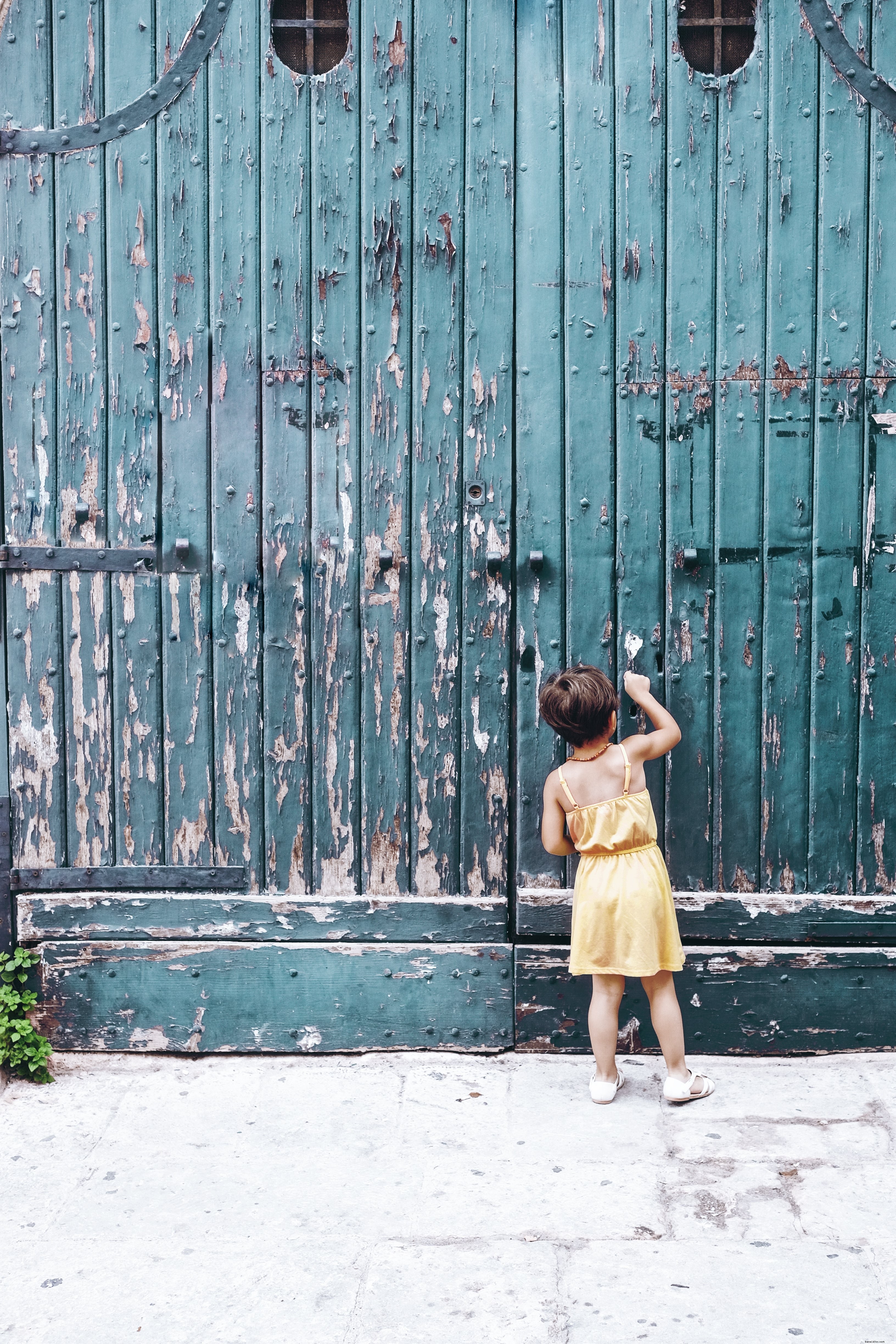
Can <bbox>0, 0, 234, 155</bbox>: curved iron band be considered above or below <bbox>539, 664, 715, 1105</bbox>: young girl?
above

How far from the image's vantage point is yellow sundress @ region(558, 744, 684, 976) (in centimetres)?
307

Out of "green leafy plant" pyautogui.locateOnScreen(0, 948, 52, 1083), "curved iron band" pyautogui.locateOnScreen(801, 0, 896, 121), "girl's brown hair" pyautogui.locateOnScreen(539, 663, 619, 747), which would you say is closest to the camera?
"girl's brown hair" pyautogui.locateOnScreen(539, 663, 619, 747)

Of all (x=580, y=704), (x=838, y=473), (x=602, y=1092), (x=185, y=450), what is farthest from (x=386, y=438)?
(x=602, y=1092)

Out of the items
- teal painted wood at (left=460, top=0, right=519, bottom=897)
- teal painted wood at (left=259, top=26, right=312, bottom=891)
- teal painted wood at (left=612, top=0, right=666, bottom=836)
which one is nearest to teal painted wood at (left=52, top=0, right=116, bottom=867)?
teal painted wood at (left=259, top=26, right=312, bottom=891)

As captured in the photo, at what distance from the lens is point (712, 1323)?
7.40 feet

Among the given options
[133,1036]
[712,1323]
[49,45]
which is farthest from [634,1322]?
[49,45]

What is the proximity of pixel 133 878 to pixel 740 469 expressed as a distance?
6.65 ft

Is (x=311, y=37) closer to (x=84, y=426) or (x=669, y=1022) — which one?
(x=84, y=426)

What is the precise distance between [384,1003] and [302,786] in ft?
2.11

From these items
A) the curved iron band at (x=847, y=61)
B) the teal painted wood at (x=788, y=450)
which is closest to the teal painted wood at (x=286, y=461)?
the teal painted wood at (x=788, y=450)

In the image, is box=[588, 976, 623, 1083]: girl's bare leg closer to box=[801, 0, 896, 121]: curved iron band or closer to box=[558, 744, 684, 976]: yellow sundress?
box=[558, 744, 684, 976]: yellow sundress

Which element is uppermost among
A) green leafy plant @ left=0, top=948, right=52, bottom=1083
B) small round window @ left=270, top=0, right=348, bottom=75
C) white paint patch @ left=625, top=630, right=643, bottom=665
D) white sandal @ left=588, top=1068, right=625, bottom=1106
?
small round window @ left=270, top=0, right=348, bottom=75

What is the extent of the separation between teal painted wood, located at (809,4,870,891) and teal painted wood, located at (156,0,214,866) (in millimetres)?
1662

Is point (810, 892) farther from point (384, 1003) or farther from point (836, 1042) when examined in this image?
point (384, 1003)
